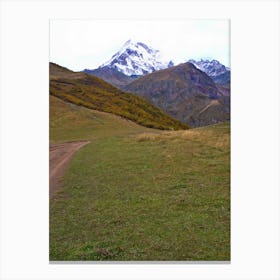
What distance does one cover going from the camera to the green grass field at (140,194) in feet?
21.2

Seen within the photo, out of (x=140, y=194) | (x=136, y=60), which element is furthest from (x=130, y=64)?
(x=140, y=194)

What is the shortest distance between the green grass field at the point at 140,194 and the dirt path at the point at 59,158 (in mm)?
111

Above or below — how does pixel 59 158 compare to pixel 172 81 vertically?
below

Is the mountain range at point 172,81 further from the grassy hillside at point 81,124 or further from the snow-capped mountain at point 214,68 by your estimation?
the grassy hillside at point 81,124

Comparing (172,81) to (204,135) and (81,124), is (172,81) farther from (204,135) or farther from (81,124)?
(81,124)

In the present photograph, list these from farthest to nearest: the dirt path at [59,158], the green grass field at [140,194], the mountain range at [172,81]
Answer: the mountain range at [172,81]
the dirt path at [59,158]
the green grass field at [140,194]

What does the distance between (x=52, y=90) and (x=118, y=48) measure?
1.43 m

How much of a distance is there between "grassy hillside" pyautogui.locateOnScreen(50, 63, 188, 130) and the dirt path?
85cm

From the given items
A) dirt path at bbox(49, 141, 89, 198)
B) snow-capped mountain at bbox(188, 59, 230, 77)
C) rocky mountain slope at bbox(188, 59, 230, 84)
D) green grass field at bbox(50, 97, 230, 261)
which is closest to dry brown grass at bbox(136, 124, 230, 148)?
green grass field at bbox(50, 97, 230, 261)

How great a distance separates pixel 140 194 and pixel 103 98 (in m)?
2.09

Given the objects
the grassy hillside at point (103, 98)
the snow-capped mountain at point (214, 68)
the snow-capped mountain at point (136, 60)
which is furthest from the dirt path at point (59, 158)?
→ the snow-capped mountain at point (214, 68)

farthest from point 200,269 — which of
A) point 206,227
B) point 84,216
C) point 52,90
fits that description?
point 52,90

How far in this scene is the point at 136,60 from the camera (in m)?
7.46

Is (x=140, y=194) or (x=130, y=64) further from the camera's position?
(x=130, y=64)
